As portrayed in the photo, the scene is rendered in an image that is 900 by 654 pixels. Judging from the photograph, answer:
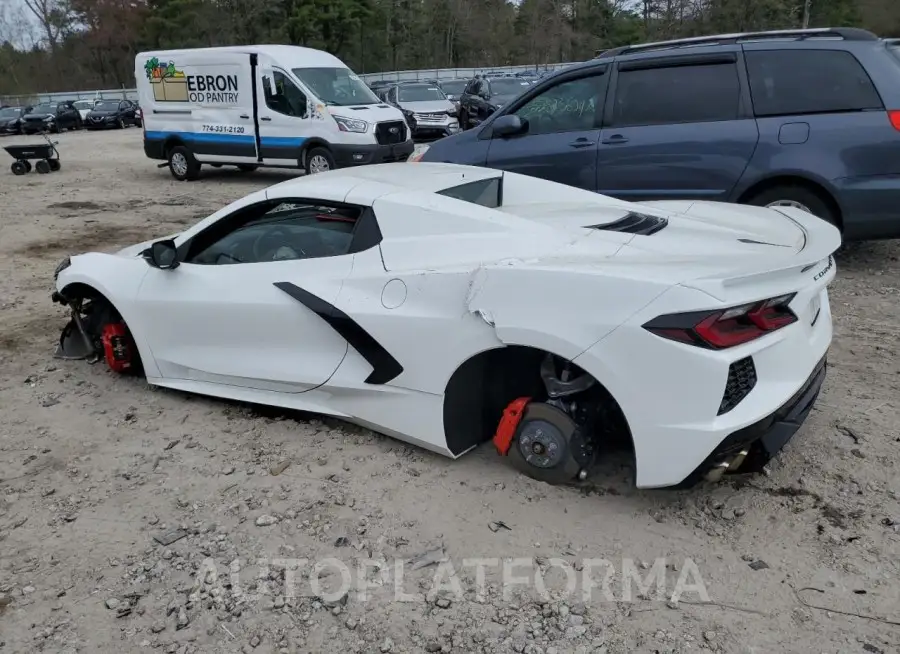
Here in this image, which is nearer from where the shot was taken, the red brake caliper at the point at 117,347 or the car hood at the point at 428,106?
the red brake caliper at the point at 117,347

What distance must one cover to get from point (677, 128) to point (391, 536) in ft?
15.7

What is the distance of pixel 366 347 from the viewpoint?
11.4ft

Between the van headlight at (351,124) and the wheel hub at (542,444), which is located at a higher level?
the van headlight at (351,124)

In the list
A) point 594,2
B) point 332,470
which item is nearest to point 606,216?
point 332,470

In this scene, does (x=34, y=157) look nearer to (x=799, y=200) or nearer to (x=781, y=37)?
(x=781, y=37)

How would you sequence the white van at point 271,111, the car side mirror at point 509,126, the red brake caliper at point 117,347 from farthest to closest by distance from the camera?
the white van at point 271,111 < the car side mirror at point 509,126 < the red brake caliper at point 117,347

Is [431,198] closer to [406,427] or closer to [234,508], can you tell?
[406,427]

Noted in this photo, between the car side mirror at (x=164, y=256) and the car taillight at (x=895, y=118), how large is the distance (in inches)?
206

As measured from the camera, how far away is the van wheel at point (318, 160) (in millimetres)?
13031

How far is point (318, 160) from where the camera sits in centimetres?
1322

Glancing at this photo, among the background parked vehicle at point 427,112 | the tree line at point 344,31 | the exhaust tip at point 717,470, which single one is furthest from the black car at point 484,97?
the tree line at point 344,31

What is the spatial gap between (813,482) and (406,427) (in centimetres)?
184

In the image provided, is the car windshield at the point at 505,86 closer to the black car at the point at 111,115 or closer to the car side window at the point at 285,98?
the car side window at the point at 285,98

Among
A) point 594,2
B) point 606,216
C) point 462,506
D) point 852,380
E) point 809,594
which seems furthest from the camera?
point 594,2
